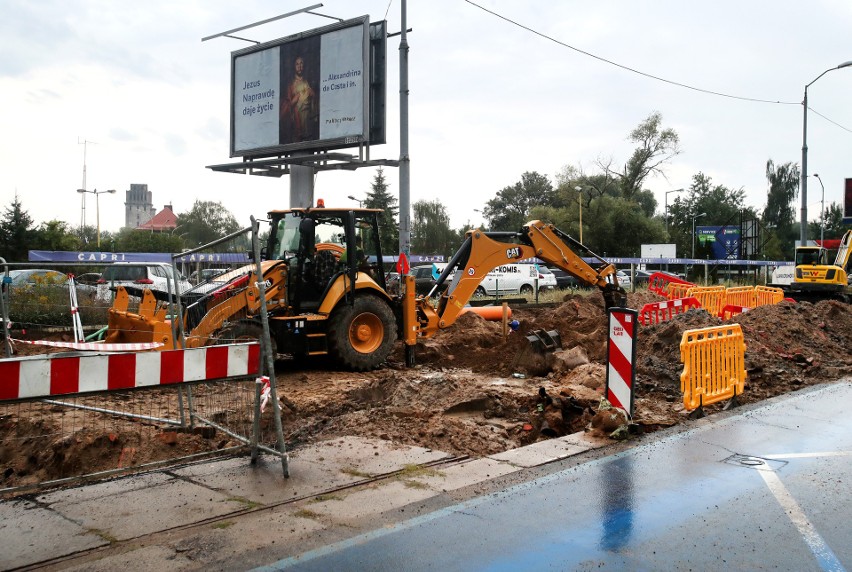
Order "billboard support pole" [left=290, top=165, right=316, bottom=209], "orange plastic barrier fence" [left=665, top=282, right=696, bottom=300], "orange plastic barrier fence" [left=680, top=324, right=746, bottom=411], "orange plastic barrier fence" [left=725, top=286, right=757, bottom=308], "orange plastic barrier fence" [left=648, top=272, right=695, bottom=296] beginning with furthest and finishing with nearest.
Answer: "orange plastic barrier fence" [left=648, top=272, right=695, bottom=296] < "billboard support pole" [left=290, top=165, right=316, bottom=209] < "orange plastic barrier fence" [left=665, top=282, right=696, bottom=300] < "orange plastic barrier fence" [left=725, top=286, right=757, bottom=308] < "orange plastic barrier fence" [left=680, top=324, right=746, bottom=411]

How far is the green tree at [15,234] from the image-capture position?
118 ft

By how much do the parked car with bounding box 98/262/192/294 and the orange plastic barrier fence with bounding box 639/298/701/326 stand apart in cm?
1110

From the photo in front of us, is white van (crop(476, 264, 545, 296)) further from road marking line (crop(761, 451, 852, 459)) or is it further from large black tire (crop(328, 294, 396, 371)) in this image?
road marking line (crop(761, 451, 852, 459))

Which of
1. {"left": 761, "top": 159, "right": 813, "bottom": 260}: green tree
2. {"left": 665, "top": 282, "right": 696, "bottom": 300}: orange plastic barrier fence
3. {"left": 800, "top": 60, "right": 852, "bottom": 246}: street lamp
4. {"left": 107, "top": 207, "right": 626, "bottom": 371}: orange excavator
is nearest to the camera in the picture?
{"left": 107, "top": 207, "right": 626, "bottom": 371}: orange excavator

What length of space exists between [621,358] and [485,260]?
5717 millimetres

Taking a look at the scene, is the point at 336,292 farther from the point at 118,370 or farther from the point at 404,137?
the point at 404,137

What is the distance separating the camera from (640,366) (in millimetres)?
11086

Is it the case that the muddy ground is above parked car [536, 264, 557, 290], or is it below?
below

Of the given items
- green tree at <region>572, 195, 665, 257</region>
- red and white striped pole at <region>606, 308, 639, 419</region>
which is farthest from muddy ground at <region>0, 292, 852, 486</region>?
green tree at <region>572, 195, 665, 257</region>

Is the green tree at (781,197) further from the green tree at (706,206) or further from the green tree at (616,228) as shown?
the green tree at (616,228)

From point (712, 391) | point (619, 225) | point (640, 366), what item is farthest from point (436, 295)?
point (619, 225)

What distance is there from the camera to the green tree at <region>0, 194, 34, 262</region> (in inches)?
1411

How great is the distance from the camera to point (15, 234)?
3625cm

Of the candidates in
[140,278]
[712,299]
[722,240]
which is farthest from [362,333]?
[722,240]
